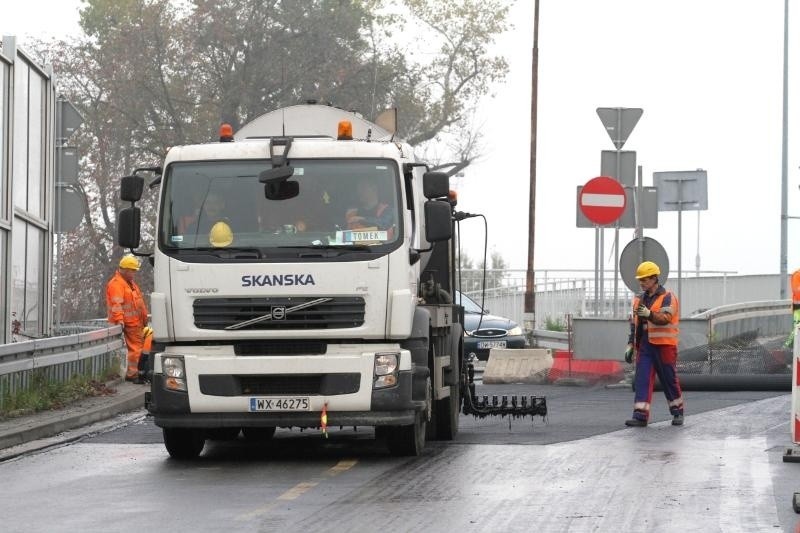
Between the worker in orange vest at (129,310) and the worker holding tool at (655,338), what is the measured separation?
678cm

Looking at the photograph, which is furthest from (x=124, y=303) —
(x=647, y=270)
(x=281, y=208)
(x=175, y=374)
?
(x=281, y=208)

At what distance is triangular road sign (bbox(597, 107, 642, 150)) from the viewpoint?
2355cm

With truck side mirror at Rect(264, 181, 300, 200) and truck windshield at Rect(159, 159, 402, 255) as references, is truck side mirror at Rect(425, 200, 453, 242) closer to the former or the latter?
truck windshield at Rect(159, 159, 402, 255)

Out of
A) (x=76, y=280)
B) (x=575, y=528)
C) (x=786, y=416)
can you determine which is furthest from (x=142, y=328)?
(x=76, y=280)

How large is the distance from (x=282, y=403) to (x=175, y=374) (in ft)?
2.85

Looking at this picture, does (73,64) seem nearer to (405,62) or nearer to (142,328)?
(405,62)

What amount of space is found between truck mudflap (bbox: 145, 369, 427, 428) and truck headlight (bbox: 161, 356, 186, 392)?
5cm

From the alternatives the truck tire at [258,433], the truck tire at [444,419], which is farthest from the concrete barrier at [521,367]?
the truck tire at [444,419]

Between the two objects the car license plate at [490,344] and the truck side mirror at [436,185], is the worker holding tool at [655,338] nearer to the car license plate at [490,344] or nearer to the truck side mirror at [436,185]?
the truck side mirror at [436,185]

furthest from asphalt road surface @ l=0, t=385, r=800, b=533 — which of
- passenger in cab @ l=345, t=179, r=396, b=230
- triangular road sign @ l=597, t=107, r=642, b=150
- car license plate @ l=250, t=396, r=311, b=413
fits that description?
triangular road sign @ l=597, t=107, r=642, b=150

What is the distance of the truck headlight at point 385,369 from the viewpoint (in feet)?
42.7

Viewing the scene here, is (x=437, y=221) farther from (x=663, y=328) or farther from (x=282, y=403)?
(x=663, y=328)

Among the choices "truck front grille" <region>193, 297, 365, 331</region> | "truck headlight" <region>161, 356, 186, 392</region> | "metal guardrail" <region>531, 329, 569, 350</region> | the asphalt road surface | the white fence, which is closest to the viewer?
the asphalt road surface

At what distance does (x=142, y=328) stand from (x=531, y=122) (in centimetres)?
1970
